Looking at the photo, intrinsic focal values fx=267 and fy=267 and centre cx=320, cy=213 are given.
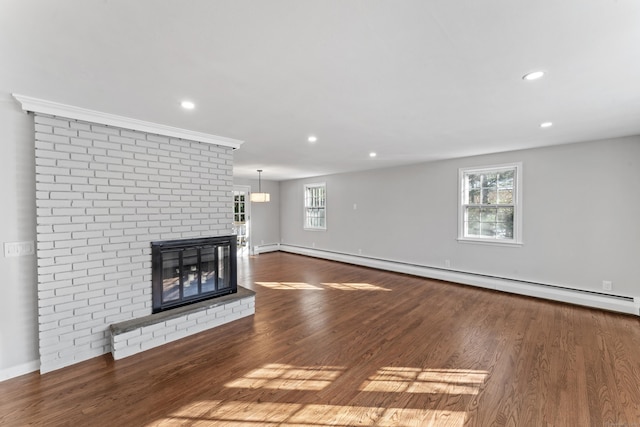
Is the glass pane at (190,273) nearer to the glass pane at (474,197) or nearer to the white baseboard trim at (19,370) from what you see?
the white baseboard trim at (19,370)

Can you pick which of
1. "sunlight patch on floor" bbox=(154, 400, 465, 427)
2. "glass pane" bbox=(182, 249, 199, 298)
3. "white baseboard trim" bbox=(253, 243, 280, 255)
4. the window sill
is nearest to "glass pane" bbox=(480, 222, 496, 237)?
the window sill

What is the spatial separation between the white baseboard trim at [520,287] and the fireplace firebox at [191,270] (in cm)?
383

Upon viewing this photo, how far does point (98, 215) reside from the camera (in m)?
2.71

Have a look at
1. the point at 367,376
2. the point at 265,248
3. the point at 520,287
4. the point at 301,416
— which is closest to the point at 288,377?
the point at 301,416

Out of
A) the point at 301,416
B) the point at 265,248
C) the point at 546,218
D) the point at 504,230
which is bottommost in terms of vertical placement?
the point at 301,416

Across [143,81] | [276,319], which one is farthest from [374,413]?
[143,81]

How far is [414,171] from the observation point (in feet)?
19.2

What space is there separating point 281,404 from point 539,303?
13.6 feet

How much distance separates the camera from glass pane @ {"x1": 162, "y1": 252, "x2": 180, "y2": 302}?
10.3ft

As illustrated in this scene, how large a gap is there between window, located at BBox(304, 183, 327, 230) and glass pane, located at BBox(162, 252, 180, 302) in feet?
16.3

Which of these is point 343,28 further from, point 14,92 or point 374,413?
point 14,92

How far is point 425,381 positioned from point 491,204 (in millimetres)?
3762

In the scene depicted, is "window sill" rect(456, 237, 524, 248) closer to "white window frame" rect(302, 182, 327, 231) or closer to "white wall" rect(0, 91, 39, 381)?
"white window frame" rect(302, 182, 327, 231)

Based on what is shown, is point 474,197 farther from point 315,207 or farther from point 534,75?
point 315,207
